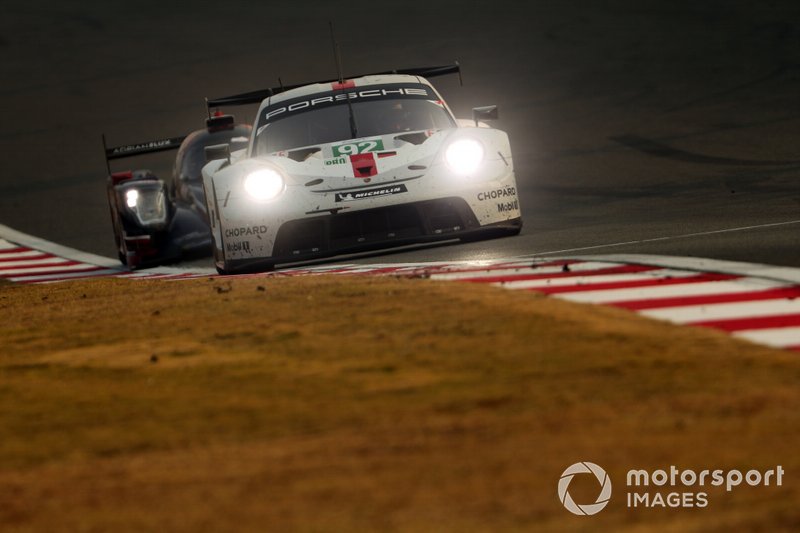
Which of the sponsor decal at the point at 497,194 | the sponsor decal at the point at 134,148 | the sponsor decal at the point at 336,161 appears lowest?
the sponsor decal at the point at 497,194

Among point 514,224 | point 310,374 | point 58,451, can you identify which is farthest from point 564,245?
point 58,451

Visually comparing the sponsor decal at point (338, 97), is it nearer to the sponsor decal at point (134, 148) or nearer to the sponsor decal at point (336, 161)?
the sponsor decal at point (336, 161)

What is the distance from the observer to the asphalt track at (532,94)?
37.9ft

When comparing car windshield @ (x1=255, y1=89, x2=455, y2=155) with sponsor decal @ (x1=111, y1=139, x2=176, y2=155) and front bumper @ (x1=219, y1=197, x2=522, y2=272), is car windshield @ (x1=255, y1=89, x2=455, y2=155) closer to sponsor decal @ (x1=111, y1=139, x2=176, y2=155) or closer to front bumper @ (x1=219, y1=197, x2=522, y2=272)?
front bumper @ (x1=219, y1=197, x2=522, y2=272)


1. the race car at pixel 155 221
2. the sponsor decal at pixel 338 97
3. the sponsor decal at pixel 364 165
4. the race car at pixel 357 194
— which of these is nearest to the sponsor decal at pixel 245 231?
the race car at pixel 357 194

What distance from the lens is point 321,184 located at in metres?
9.12

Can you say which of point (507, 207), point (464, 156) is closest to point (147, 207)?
point (464, 156)

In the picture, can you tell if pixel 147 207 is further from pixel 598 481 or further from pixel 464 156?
pixel 598 481

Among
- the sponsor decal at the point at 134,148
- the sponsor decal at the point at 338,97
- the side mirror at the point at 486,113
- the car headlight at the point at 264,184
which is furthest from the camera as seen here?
the sponsor decal at the point at 134,148

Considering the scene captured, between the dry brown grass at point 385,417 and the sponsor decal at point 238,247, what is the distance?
2611 millimetres

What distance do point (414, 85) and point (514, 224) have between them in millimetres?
1616

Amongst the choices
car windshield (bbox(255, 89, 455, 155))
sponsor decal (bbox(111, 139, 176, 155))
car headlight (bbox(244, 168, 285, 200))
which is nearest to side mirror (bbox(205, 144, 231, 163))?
car windshield (bbox(255, 89, 455, 155))

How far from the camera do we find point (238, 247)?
9328mm
